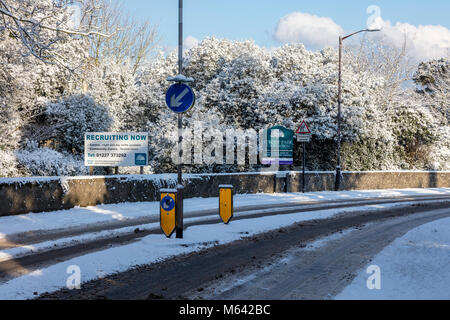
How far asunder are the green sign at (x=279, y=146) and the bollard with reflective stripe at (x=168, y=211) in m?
17.2

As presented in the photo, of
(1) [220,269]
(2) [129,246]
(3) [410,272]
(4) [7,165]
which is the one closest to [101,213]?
(2) [129,246]

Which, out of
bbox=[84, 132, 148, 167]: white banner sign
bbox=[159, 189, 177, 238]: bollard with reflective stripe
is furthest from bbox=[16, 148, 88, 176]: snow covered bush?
bbox=[159, 189, 177, 238]: bollard with reflective stripe

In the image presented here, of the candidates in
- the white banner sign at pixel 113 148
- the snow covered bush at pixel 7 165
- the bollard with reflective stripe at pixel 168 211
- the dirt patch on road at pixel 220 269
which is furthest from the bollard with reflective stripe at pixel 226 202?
the snow covered bush at pixel 7 165

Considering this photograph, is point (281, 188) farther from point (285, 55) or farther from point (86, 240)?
point (86, 240)

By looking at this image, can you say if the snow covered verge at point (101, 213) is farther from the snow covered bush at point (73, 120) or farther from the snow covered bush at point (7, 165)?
the snow covered bush at point (73, 120)

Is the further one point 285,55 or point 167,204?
point 285,55

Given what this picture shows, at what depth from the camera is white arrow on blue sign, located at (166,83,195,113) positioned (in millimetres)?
10969

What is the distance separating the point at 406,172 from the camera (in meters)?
34.3

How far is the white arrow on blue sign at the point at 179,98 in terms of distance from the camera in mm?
10969

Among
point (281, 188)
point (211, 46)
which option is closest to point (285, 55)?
point (211, 46)

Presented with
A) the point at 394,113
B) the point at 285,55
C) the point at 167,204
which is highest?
the point at 285,55

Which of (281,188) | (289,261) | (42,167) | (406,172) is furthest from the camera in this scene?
(406,172)
